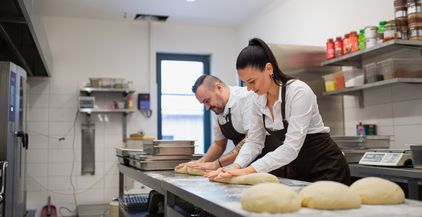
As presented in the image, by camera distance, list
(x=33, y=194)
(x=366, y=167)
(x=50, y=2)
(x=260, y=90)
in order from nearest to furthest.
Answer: (x=260, y=90) < (x=366, y=167) < (x=50, y=2) < (x=33, y=194)

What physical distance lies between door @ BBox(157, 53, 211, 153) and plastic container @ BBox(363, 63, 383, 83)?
10.0 feet

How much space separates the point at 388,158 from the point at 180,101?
3723mm

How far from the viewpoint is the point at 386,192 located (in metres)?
1.12

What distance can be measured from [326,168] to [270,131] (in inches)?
13.1

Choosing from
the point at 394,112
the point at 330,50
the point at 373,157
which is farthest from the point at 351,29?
the point at 373,157

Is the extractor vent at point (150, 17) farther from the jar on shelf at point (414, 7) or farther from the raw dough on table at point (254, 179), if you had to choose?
the raw dough on table at point (254, 179)

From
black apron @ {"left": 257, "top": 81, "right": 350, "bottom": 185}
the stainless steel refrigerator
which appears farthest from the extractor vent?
black apron @ {"left": 257, "top": 81, "right": 350, "bottom": 185}

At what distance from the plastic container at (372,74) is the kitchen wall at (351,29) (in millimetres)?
238

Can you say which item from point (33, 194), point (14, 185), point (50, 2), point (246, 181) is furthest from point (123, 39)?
point (246, 181)

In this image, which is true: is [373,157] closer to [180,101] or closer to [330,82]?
[330,82]

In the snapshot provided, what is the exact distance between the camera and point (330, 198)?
104 centimetres

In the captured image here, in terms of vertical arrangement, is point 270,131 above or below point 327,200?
above

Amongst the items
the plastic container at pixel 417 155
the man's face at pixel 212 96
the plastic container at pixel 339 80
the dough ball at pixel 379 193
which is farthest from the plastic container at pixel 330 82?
the dough ball at pixel 379 193

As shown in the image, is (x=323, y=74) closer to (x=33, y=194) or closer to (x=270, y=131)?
(x=270, y=131)
